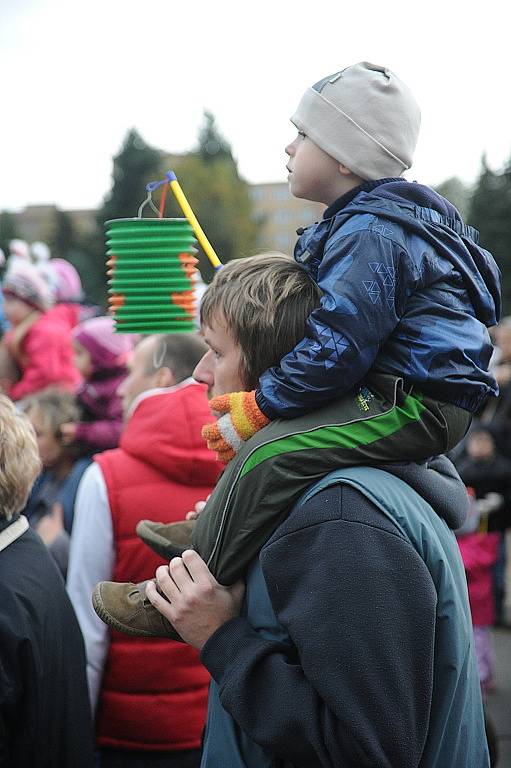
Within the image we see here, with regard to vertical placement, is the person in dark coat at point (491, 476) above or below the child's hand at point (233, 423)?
below

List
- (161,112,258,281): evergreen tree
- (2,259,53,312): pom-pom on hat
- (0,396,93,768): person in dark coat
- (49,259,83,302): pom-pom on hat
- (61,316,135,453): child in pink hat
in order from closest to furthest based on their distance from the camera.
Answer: (0,396,93,768): person in dark coat
(61,316,135,453): child in pink hat
(2,259,53,312): pom-pom on hat
(49,259,83,302): pom-pom on hat
(161,112,258,281): evergreen tree

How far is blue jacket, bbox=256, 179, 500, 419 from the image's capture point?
60.1 inches

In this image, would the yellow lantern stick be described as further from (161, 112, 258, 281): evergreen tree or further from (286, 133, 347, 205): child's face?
(161, 112, 258, 281): evergreen tree

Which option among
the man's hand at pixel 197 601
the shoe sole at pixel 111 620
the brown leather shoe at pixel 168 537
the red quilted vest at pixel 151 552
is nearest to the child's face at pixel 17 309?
the red quilted vest at pixel 151 552

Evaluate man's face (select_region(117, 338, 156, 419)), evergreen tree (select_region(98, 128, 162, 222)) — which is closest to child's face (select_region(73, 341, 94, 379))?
man's face (select_region(117, 338, 156, 419))

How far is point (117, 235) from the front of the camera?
2.30 m

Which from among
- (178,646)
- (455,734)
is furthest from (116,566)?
(455,734)

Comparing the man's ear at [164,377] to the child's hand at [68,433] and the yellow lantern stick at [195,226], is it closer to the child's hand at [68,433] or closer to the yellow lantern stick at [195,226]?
the yellow lantern stick at [195,226]

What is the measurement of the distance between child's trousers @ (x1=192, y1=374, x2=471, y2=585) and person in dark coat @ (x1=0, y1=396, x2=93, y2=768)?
2.79 ft

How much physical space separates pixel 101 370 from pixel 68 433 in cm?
64

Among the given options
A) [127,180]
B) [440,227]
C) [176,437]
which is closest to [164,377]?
[176,437]

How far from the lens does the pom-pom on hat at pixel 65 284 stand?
757cm

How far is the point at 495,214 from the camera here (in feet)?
105

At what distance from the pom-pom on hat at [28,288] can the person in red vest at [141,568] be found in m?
3.95
